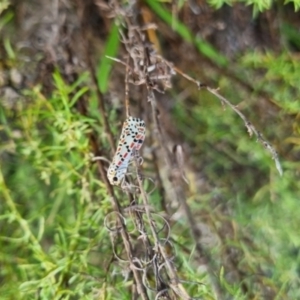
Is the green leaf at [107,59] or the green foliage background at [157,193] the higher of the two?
the green leaf at [107,59]

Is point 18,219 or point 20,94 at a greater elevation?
point 20,94

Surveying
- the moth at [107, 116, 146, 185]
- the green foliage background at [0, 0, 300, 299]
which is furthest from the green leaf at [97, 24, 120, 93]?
the moth at [107, 116, 146, 185]

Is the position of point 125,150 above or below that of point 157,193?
above

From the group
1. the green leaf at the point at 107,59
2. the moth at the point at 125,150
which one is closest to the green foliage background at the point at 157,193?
the green leaf at the point at 107,59

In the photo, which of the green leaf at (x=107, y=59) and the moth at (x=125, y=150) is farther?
the green leaf at (x=107, y=59)

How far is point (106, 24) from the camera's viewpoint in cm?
84

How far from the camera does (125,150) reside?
0.63m

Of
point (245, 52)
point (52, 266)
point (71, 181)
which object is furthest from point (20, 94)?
point (245, 52)

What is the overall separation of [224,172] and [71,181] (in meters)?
0.27

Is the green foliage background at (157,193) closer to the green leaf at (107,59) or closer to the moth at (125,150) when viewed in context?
the green leaf at (107,59)

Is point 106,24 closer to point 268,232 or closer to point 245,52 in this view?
point 245,52

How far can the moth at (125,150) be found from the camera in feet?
2.07

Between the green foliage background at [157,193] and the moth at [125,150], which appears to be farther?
the green foliage background at [157,193]

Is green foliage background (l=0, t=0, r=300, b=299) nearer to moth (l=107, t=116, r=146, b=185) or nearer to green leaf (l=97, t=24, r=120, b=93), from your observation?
green leaf (l=97, t=24, r=120, b=93)
